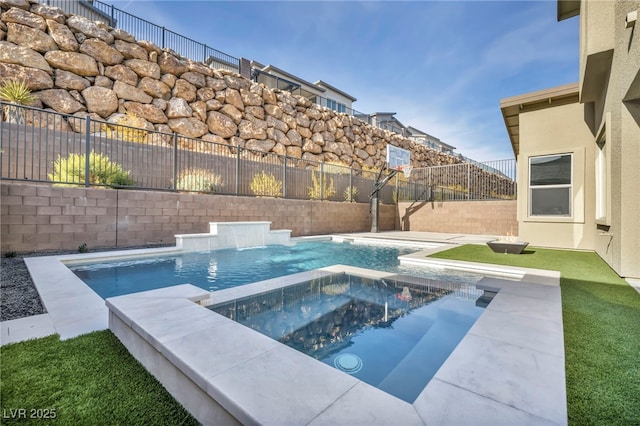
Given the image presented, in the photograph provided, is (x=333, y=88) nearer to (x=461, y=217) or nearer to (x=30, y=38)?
(x=461, y=217)

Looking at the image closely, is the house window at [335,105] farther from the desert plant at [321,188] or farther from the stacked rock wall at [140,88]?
the desert plant at [321,188]

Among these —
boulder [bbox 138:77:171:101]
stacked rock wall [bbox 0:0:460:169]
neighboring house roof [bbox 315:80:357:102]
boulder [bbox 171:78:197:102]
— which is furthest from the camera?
neighboring house roof [bbox 315:80:357:102]

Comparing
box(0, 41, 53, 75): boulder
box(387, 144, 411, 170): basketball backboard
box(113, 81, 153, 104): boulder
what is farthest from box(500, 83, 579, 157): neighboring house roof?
box(0, 41, 53, 75): boulder

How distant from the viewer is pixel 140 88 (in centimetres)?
1071

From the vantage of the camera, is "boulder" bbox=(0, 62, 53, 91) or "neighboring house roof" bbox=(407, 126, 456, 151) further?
"neighboring house roof" bbox=(407, 126, 456, 151)

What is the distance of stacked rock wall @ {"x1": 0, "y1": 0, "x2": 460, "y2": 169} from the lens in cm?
867

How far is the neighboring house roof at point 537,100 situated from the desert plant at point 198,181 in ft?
27.6

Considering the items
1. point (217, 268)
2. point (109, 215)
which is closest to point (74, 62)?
point (109, 215)

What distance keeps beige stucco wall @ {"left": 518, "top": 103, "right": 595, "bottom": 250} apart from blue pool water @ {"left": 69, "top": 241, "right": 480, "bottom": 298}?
364cm

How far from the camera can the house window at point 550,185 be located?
6961mm

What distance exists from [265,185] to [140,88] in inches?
252

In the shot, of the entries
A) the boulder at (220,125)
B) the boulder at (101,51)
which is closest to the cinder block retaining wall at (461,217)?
the boulder at (220,125)

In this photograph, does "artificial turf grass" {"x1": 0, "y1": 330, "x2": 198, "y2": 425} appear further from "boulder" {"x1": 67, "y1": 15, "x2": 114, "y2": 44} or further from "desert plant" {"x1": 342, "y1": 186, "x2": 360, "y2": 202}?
"boulder" {"x1": 67, "y1": 15, "x2": 114, "y2": 44}

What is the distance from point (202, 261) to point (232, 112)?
9.56 m
